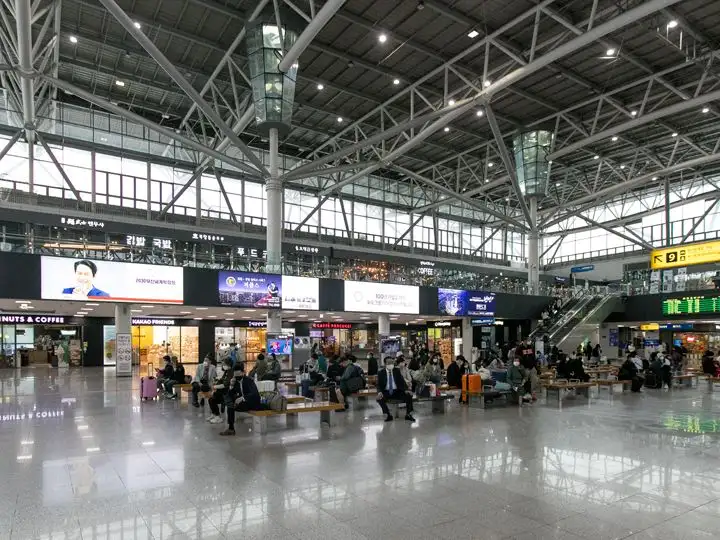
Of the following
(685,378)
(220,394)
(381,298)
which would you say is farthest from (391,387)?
(381,298)

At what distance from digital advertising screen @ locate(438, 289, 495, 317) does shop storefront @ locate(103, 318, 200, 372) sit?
A: 15459mm

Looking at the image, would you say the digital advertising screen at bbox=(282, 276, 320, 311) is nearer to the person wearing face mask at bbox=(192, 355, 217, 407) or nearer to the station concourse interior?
the station concourse interior

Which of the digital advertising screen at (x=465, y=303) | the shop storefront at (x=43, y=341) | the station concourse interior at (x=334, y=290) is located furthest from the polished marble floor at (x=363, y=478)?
the shop storefront at (x=43, y=341)

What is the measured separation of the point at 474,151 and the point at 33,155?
29088mm

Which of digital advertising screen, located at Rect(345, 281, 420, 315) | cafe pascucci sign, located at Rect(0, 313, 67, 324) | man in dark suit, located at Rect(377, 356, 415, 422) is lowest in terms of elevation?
man in dark suit, located at Rect(377, 356, 415, 422)

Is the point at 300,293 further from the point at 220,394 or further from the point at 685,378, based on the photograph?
the point at 685,378

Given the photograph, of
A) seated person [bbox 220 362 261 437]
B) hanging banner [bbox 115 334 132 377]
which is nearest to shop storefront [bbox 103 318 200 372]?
hanging banner [bbox 115 334 132 377]

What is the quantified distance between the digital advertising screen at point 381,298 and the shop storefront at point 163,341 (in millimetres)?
12129

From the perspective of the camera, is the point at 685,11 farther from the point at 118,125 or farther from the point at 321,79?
the point at 118,125

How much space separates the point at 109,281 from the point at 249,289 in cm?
574

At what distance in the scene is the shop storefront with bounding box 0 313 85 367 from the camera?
29719 mm

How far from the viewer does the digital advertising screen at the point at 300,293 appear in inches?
997

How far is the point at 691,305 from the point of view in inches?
1291

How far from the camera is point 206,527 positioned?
5328 mm
